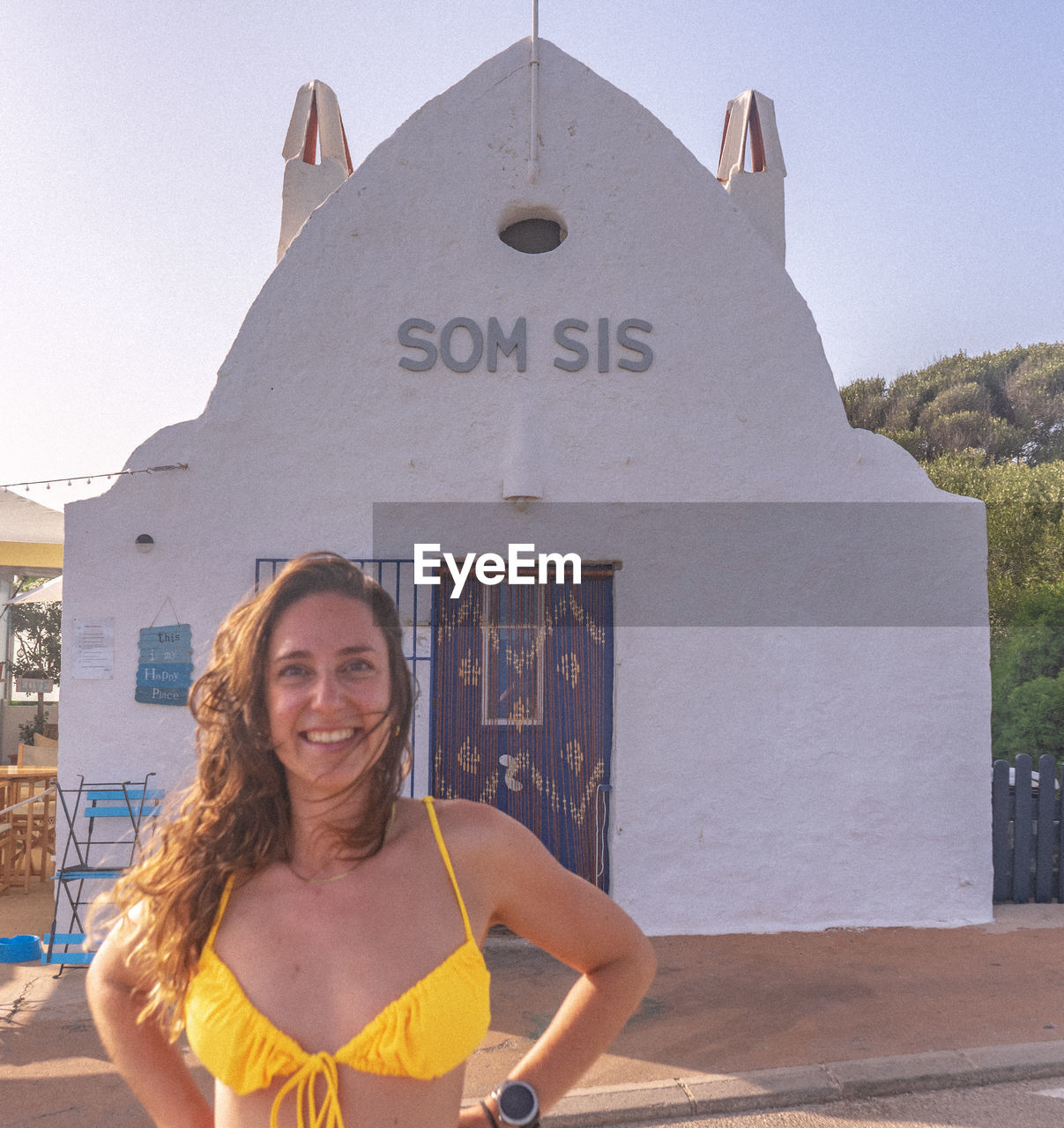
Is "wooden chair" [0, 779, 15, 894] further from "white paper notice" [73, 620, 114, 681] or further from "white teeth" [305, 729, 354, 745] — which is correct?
"white teeth" [305, 729, 354, 745]

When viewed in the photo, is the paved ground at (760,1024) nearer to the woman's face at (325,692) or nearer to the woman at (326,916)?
the woman at (326,916)

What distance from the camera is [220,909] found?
1.60 meters

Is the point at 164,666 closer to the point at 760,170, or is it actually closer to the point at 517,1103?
the point at 517,1103

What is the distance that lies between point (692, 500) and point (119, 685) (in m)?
3.80

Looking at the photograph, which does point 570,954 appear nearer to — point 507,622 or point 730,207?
point 507,622

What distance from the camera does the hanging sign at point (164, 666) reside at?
5.75 metres

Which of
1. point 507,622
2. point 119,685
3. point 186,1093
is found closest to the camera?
point 186,1093

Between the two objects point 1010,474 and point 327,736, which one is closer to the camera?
point 327,736

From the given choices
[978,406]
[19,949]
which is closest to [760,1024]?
[19,949]

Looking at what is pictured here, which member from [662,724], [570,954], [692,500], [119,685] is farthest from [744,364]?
[570,954]

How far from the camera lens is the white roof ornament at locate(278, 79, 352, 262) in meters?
6.98

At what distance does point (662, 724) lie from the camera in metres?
6.07

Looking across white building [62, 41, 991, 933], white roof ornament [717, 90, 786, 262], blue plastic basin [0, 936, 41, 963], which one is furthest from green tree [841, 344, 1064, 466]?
blue plastic basin [0, 936, 41, 963]

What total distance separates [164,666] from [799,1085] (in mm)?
4137
